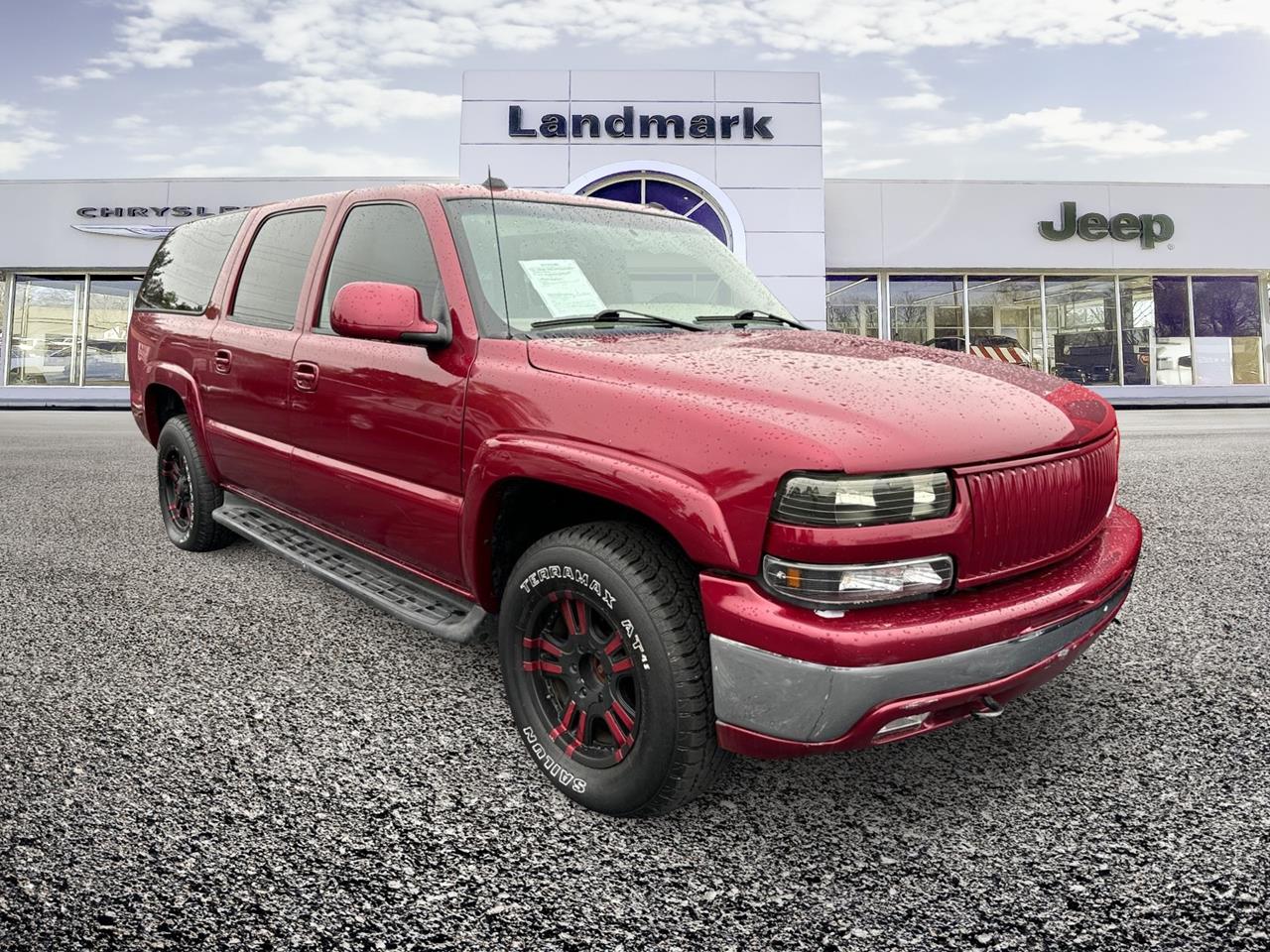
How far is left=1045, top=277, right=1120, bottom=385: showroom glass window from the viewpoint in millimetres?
23688

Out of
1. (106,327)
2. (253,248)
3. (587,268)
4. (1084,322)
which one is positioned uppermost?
(106,327)

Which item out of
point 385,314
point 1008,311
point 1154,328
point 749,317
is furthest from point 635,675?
point 1154,328

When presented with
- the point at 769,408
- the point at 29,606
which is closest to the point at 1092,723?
the point at 769,408

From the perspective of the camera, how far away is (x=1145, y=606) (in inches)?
161

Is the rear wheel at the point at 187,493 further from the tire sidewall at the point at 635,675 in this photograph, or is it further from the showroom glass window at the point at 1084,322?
the showroom glass window at the point at 1084,322

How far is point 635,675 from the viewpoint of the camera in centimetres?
215

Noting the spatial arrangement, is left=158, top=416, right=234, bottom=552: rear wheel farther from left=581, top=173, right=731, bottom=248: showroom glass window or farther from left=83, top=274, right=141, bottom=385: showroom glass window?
left=83, top=274, right=141, bottom=385: showroom glass window

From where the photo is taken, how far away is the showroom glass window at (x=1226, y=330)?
78.7 ft

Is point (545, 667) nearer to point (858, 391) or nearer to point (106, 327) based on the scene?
point (858, 391)

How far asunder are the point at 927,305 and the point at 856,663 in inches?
924

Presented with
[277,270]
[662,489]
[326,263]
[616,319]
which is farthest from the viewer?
[277,270]

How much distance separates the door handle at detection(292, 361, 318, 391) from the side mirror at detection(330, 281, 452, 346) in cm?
68

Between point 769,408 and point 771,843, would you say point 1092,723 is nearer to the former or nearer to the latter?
point 771,843

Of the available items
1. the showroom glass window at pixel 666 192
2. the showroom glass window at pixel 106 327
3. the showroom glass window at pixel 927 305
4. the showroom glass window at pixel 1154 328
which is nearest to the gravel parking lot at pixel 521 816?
the showroom glass window at pixel 666 192
